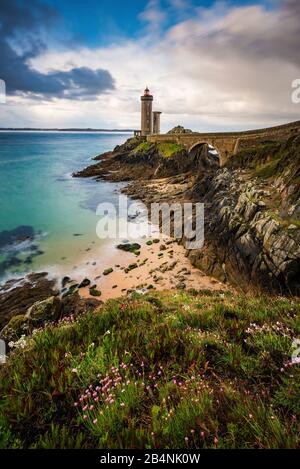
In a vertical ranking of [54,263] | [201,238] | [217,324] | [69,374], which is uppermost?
[69,374]

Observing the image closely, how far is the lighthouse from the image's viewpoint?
262ft

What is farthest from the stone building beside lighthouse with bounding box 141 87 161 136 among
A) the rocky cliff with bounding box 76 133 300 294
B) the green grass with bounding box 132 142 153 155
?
the rocky cliff with bounding box 76 133 300 294

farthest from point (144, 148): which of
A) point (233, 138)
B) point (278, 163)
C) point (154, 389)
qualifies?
point (154, 389)

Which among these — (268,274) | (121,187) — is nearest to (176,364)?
(268,274)

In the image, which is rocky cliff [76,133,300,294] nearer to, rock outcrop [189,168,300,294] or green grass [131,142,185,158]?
rock outcrop [189,168,300,294]

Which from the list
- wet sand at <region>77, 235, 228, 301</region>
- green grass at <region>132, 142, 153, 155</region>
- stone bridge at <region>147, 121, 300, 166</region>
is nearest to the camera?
wet sand at <region>77, 235, 228, 301</region>

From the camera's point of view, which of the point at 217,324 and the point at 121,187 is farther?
the point at 121,187

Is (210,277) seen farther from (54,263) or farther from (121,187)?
(121,187)

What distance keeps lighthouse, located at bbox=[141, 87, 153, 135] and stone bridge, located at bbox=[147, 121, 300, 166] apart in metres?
21.3

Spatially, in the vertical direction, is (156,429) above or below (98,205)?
above

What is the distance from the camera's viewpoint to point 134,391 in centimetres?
261

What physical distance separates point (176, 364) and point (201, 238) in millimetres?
17613

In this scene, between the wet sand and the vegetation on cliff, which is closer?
the wet sand
